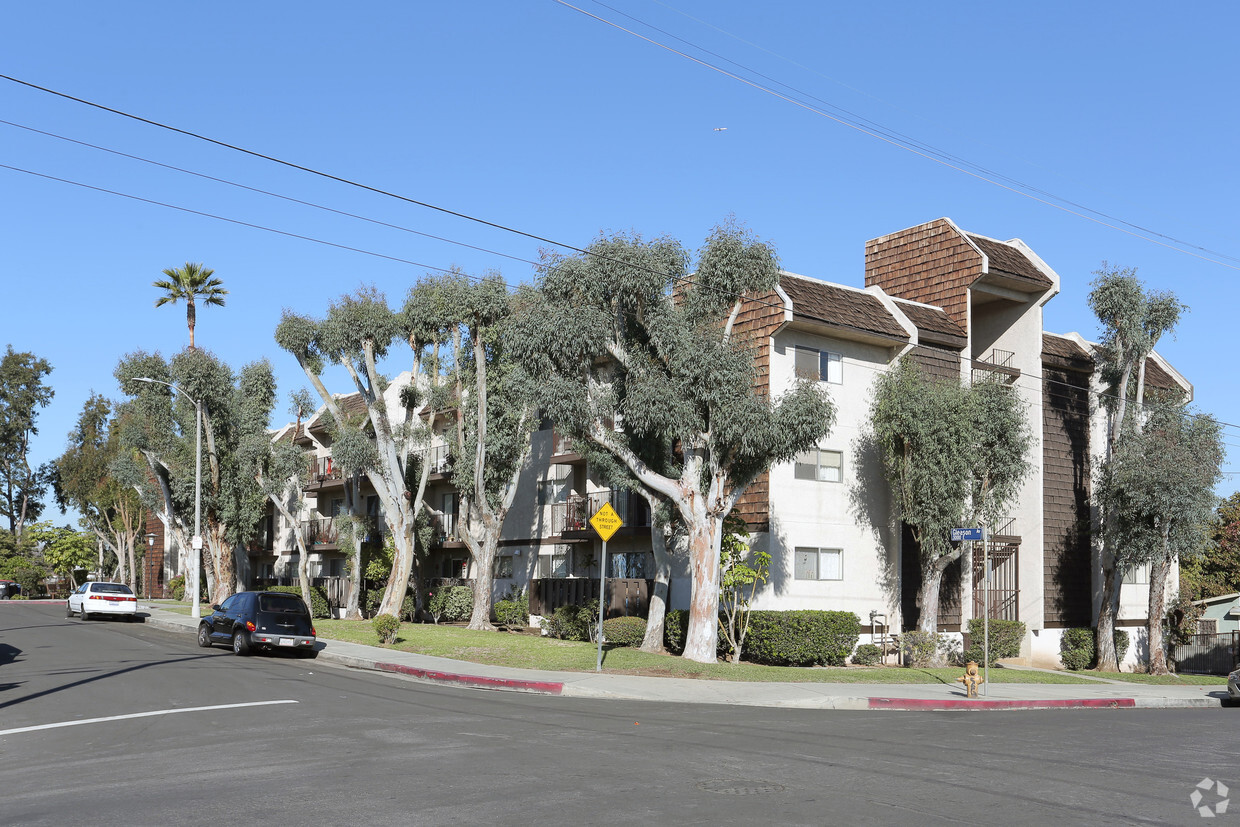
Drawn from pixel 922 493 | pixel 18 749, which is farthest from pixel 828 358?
pixel 18 749

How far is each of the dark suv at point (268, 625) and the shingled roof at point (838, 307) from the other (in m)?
14.6

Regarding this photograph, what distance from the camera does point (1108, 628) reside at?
32.3 m

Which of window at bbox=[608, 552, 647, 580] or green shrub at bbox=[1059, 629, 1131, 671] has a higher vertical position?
window at bbox=[608, 552, 647, 580]

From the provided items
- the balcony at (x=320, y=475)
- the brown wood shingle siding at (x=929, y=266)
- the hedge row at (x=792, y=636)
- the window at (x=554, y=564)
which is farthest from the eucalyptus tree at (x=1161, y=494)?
the balcony at (x=320, y=475)

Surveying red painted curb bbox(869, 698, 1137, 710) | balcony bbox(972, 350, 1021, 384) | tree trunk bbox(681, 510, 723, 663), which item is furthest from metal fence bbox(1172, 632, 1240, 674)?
tree trunk bbox(681, 510, 723, 663)

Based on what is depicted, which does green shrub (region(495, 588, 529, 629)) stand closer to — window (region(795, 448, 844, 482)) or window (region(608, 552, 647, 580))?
window (region(608, 552, 647, 580))

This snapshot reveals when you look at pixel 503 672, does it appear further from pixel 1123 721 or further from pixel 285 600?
pixel 1123 721

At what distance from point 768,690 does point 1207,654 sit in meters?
22.9

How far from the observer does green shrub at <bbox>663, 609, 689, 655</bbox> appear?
26.6 metres

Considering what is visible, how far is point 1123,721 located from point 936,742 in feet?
19.8

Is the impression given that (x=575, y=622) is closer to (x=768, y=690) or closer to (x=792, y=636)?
(x=792, y=636)

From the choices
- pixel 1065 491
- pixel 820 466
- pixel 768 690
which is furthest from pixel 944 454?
pixel 768 690

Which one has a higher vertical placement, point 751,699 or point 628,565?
point 628,565

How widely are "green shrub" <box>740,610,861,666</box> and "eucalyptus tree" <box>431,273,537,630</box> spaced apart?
10737 millimetres
